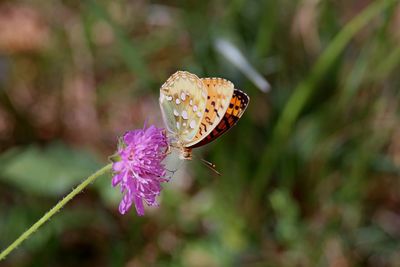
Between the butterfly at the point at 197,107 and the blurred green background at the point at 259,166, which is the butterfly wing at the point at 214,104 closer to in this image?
the butterfly at the point at 197,107

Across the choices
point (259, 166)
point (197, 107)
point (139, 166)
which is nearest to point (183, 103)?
point (197, 107)

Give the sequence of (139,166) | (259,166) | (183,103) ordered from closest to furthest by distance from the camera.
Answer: (139,166) < (183,103) < (259,166)

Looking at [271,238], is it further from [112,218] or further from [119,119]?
[119,119]

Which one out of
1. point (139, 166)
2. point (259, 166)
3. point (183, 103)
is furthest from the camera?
point (259, 166)

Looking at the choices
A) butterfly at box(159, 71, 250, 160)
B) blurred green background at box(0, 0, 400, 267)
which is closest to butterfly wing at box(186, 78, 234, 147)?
butterfly at box(159, 71, 250, 160)

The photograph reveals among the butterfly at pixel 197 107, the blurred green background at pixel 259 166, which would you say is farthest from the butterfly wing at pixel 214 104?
the blurred green background at pixel 259 166

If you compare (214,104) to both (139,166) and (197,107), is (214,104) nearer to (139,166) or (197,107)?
(197,107)

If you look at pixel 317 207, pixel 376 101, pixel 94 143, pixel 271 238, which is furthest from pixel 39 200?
pixel 376 101
